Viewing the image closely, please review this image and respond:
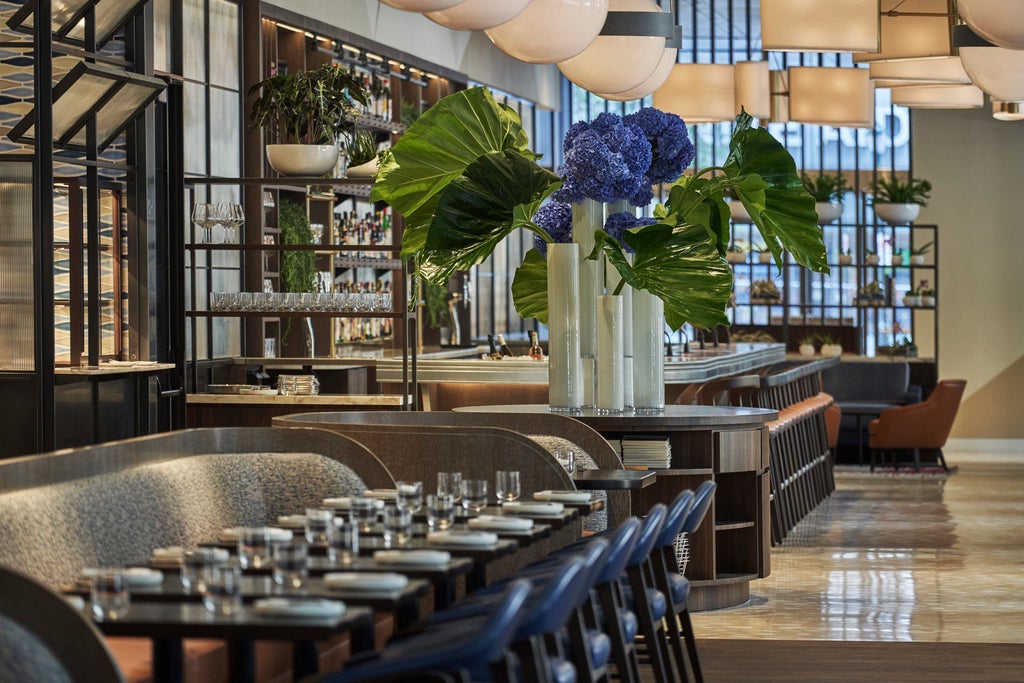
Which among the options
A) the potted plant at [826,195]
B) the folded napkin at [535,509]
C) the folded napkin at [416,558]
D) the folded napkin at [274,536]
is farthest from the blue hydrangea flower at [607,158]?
the potted plant at [826,195]

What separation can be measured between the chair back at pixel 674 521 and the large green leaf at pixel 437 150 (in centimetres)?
268

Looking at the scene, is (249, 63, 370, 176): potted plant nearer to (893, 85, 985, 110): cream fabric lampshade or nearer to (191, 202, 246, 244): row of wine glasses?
(191, 202, 246, 244): row of wine glasses

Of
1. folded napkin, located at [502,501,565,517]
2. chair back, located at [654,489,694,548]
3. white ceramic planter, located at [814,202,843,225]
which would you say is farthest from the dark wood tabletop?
white ceramic planter, located at [814,202,843,225]

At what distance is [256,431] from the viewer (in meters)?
5.59

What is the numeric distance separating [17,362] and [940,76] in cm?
648

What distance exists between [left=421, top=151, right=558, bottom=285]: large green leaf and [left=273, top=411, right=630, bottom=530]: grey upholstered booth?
33.1 inches

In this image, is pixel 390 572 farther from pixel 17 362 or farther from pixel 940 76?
pixel 940 76

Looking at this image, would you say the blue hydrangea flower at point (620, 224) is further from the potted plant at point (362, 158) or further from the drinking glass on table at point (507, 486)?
the potted plant at point (362, 158)

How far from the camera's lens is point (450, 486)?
15.6 ft

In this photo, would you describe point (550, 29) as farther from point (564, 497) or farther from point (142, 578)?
point (142, 578)

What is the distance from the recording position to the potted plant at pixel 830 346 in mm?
15773

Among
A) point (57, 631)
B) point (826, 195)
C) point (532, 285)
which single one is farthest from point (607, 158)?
point (826, 195)

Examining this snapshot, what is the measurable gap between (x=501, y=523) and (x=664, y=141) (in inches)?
124

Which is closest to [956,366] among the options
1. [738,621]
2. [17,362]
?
[738,621]
